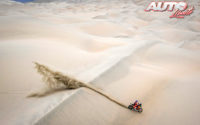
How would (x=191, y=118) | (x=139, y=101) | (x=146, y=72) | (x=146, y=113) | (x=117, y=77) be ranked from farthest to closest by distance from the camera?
1. (x=146, y=72)
2. (x=117, y=77)
3. (x=139, y=101)
4. (x=146, y=113)
5. (x=191, y=118)

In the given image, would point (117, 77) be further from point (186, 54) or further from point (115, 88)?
point (186, 54)

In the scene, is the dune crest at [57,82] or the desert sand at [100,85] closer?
the desert sand at [100,85]

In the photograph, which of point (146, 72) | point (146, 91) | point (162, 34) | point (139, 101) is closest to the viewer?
point (139, 101)

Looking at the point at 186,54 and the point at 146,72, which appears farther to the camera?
the point at 186,54

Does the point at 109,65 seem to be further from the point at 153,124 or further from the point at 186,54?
the point at 186,54

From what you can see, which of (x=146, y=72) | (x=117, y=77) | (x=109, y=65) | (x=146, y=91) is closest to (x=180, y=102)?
(x=146, y=91)

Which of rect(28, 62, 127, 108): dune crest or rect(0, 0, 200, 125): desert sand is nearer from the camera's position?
rect(0, 0, 200, 125): desert sand

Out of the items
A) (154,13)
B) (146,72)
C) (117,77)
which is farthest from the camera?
(154,13)

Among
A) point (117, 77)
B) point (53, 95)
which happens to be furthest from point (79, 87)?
point (117, 77)

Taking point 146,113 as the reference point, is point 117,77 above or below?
above

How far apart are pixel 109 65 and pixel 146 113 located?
→ 840mm

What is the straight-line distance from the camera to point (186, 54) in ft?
7.97

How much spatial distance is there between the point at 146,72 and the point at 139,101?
1.98 ft

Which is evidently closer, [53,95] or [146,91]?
[53,95]
